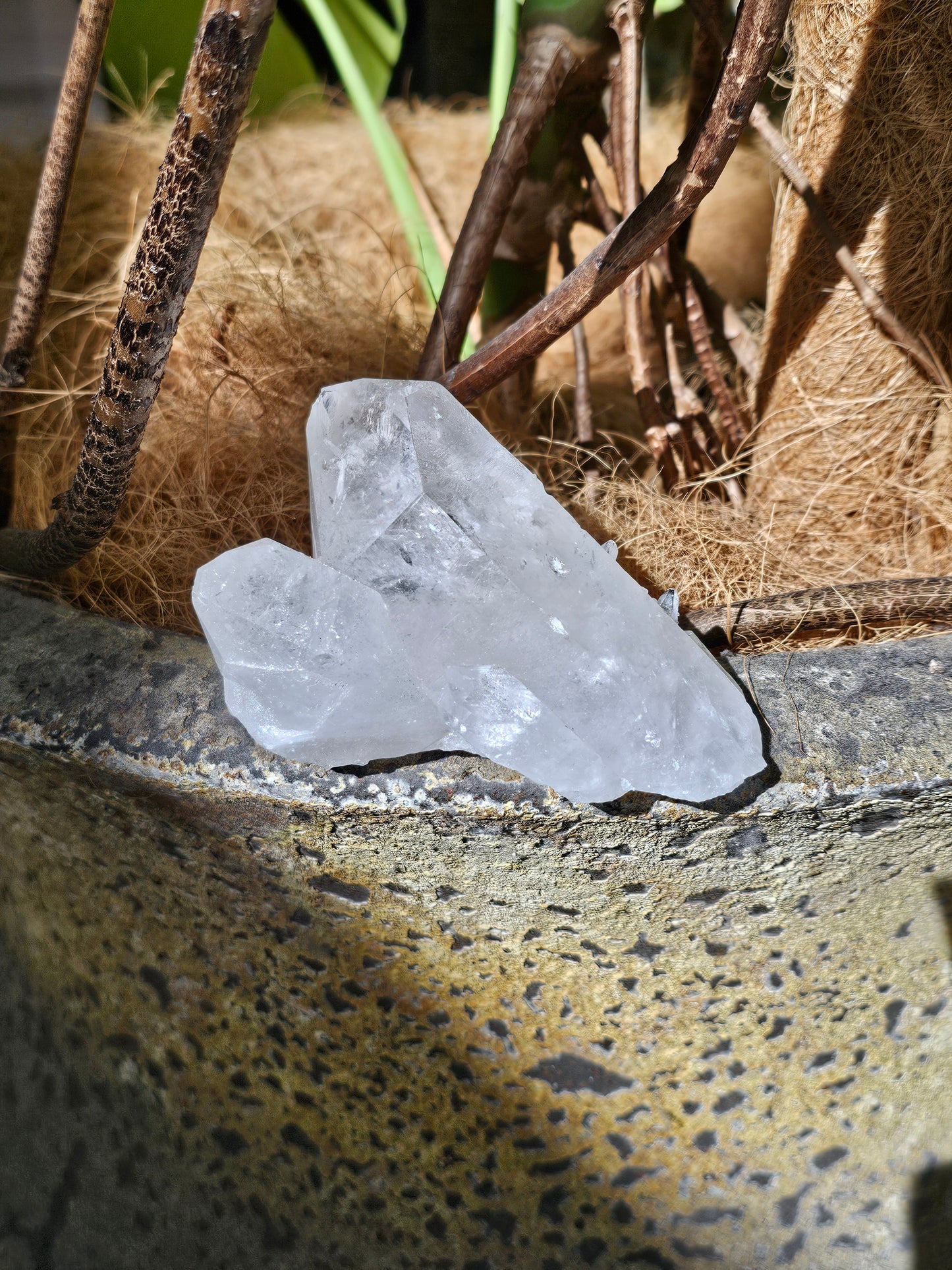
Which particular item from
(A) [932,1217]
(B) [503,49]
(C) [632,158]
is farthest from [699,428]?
(A) [932,1217]

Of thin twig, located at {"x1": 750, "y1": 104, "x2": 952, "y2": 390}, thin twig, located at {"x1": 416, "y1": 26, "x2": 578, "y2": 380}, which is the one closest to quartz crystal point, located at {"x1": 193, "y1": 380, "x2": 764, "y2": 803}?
thin twig, located at {"x1": 416, "y1": 26, "x2": 578, "y2": 380}

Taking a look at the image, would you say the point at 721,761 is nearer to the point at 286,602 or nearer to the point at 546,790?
the point at 546,790

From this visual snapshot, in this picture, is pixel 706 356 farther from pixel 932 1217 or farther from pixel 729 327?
pixel 932 1217

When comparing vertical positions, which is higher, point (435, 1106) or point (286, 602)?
point (286, 602)

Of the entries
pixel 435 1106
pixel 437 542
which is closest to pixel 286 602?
pixel 437 542

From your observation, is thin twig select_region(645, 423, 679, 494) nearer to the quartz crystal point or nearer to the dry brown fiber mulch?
the dry brown fiber mulch

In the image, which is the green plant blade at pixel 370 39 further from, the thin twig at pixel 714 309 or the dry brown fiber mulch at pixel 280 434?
the thin twig at pixel 714 309

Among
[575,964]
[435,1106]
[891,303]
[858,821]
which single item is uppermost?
[891,303]

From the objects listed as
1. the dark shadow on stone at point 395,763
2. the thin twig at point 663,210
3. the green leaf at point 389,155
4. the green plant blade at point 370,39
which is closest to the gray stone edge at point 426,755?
the dark shadow on stone at point 395,763
